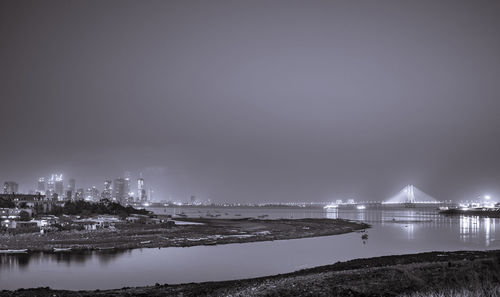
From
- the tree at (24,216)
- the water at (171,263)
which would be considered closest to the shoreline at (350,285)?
the water at (171,263)

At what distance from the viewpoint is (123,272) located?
2514 cm

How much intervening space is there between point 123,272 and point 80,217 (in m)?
45.9

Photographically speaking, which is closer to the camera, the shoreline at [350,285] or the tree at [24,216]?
the shoreline at [350,285]

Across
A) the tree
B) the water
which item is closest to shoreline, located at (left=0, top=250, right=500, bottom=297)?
the water

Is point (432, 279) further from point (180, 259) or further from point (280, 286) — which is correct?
point (180, 259)

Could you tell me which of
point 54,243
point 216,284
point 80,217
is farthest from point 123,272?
point 80,217

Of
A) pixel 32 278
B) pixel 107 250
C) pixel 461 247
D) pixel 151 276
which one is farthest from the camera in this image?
pixel 461 247

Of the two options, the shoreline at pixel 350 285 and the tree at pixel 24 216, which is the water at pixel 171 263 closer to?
the shoreline at pixel 350 285

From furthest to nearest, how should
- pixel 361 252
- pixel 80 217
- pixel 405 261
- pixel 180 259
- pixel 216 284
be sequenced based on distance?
pixel 80 217 < pixel 361 252 < pixel 180 259 < pixel 405 261 < pixel 216 284

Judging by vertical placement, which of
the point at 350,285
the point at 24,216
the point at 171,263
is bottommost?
the point at 171,263

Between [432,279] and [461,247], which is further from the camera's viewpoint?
[461,247]

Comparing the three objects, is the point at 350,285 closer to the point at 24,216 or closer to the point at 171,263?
the point at 171,263

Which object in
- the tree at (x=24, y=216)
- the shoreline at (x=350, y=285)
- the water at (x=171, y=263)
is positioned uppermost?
the shoreline at (x=350, y=285)

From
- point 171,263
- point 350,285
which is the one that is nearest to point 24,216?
point 171,263
